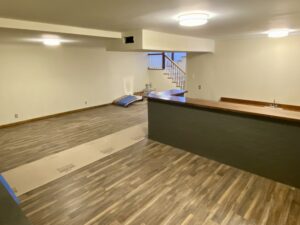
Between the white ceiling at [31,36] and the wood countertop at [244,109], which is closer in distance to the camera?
the wood countertop at [244,109]

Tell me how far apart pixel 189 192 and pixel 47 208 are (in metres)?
1.80

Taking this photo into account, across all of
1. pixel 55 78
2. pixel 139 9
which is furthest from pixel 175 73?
pixel 139 9

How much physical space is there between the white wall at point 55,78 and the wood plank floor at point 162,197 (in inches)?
137

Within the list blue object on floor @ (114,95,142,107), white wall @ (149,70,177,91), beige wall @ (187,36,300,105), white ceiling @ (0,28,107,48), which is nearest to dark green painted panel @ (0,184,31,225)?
white ceiling @ (0,28,107,48)

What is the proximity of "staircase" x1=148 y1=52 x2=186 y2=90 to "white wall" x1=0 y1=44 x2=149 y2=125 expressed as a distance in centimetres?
132

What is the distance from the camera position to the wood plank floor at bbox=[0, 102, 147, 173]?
3.79m

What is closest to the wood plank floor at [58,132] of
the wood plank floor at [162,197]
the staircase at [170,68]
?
the wood plank floor at [162,197]

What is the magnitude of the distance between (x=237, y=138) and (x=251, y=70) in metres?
2.70

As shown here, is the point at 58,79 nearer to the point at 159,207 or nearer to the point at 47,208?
the point at 47,208

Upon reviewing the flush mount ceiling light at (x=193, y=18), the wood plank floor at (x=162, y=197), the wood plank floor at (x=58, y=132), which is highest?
the flush mount ceiling light at (x=193, y=18)

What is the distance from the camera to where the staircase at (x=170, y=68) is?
28.4 feet

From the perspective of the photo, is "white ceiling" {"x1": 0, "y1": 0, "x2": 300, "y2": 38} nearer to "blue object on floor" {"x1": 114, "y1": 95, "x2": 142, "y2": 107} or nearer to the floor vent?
the floor vent

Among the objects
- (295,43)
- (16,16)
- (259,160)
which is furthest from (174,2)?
(295,43)

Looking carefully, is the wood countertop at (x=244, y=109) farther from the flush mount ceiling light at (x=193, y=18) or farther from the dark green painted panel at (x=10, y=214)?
the dark green painted panel at (x=10, y=214)
